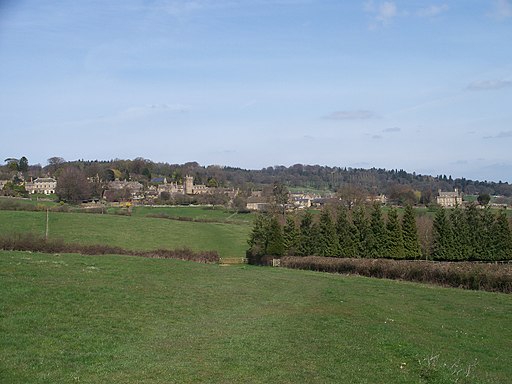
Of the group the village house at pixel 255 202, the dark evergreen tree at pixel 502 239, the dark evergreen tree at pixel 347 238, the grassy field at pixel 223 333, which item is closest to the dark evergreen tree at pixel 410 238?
the dark evergreen tree at pixel 347 238

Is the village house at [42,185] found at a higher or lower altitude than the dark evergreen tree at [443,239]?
higher

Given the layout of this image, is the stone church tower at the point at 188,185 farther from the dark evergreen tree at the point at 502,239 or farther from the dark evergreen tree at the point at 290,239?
the dark evergreen tree at the point at 502,239

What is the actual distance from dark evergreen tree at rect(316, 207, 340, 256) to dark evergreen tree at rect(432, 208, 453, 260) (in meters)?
9.75

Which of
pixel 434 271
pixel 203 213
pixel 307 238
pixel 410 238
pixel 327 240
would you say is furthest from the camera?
pixel 203 213

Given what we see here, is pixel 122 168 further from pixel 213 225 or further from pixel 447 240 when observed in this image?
pixel 447 240

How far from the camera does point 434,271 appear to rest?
36906 millimetres

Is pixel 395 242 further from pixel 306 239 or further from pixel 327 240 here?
pixel 306 239

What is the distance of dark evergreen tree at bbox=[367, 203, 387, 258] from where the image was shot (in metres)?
51.4

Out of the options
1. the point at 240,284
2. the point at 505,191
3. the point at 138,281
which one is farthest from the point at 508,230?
the point at 505,191

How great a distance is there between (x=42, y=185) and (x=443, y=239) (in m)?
110

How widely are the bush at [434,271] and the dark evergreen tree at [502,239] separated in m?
10.7

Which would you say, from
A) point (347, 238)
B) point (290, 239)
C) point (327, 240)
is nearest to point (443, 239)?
point (347, 238)

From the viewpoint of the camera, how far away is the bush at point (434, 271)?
33375 mm

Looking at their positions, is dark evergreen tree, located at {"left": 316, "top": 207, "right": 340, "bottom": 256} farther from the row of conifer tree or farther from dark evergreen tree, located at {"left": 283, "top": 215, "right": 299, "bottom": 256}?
dark evergreen tree, located at {"left": 283, "top": 215, "right": 299, "bottom": 256}
